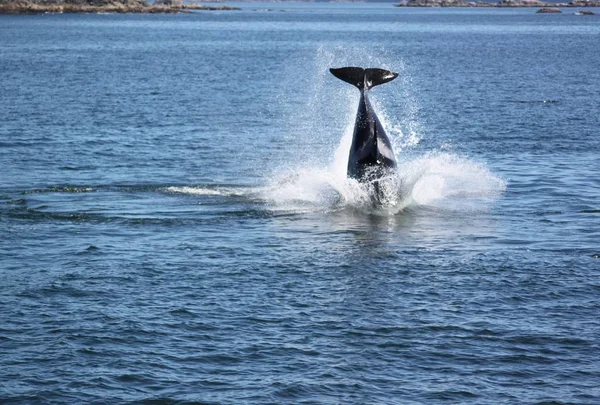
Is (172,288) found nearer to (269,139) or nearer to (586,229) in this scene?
(586,229)

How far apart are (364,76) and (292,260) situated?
8.98 m

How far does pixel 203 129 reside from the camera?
2072 inches

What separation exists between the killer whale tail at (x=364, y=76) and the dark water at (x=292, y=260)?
3.24 meters

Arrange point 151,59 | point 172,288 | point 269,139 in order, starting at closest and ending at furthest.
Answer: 1. point 172,288
2. point 269,139
3. point 151,59

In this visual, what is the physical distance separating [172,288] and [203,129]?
29.1 metres

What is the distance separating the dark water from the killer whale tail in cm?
324

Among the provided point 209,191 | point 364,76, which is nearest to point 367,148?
point 364,76

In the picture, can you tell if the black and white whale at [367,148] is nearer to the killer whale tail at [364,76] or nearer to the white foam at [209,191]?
the killer whale tail at [364,76]

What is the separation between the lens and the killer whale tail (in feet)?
108

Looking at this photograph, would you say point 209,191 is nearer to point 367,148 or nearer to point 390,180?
point 367,148

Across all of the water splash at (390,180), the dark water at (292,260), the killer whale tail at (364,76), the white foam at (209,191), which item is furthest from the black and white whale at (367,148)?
the white foam at (209,191)

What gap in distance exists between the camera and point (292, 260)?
2631 cm

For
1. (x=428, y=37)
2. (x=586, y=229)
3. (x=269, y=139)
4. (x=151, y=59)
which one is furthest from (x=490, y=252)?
(x=428, y=37)

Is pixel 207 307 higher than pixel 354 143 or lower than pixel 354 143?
lower
